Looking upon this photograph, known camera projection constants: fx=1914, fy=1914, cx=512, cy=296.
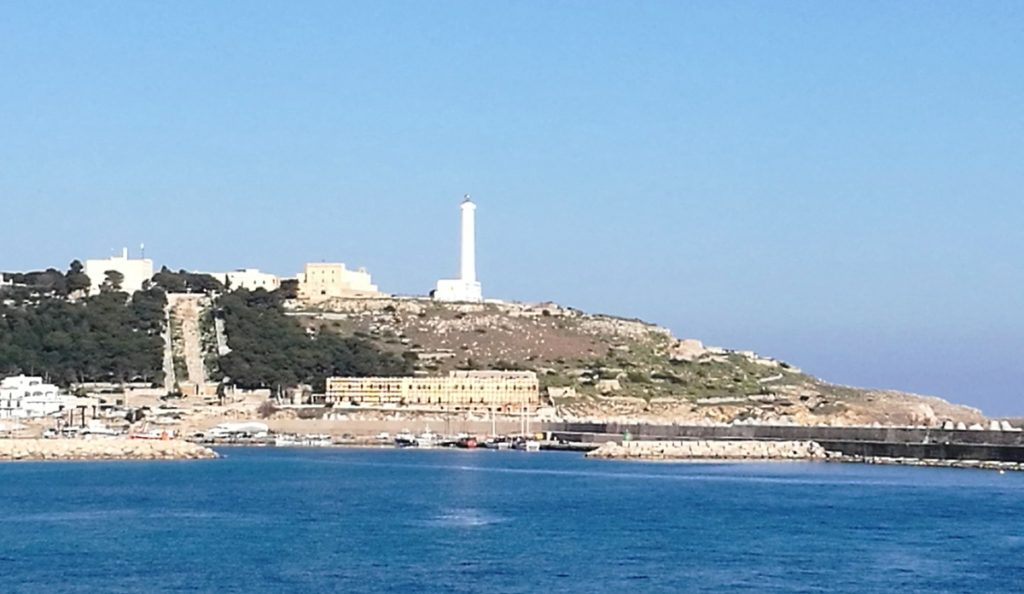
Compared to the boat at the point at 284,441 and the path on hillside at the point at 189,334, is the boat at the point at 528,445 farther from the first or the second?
the path on hillside at the point at 189,334

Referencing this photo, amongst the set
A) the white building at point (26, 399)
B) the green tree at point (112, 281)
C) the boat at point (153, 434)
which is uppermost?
the green tree at point (112, 281)

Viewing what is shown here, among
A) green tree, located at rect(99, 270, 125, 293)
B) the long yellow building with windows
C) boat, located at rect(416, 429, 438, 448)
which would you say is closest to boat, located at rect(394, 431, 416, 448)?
boat, located at rect(416, 429, 438, 448)

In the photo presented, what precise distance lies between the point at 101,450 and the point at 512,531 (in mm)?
37731

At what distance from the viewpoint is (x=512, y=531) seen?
43.8 meters

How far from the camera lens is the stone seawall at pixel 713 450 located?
7556cm

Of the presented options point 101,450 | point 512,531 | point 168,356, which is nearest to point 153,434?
point 101,450

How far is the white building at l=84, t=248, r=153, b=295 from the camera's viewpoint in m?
124

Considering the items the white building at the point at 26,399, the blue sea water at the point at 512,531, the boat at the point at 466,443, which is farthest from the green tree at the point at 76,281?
the blue sea water at the point at 512,531

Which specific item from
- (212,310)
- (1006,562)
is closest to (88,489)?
(1006,562)

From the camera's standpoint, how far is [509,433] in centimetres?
9575

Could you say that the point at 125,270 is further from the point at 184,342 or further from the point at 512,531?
the point at 512,531

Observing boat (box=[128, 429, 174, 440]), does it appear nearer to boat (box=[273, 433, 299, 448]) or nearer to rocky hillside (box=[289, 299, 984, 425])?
boat (box=[273, 433, 299, 448])

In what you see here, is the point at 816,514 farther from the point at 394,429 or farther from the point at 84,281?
the point at 84,281

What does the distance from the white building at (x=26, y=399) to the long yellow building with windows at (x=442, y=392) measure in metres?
15.3
